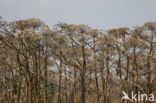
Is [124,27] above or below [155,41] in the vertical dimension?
above

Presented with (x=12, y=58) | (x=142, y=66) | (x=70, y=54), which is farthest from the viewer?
(x=142, y=66)

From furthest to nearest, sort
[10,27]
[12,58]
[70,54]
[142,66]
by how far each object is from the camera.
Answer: [142,66], [12,58], [70,54], [10,27]

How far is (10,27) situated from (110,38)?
307 inches

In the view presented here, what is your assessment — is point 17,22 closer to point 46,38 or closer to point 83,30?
point 46,38

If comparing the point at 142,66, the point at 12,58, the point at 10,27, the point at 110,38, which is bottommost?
the point at 142,66

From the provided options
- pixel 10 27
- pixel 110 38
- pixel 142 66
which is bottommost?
pixel 142 66

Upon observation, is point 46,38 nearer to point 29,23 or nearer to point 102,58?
point 29,23

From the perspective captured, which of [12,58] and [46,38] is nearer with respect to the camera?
[46,38]

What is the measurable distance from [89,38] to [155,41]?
663 cm

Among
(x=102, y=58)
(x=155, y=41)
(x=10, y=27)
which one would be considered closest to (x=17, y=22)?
(x=10, y=27)

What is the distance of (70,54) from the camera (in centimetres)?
1805

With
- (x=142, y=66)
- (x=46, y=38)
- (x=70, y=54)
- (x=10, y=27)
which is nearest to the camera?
(x=10, y=27)

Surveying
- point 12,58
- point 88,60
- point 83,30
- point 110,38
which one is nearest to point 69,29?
point 83,30

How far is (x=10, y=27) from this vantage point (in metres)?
14.4
